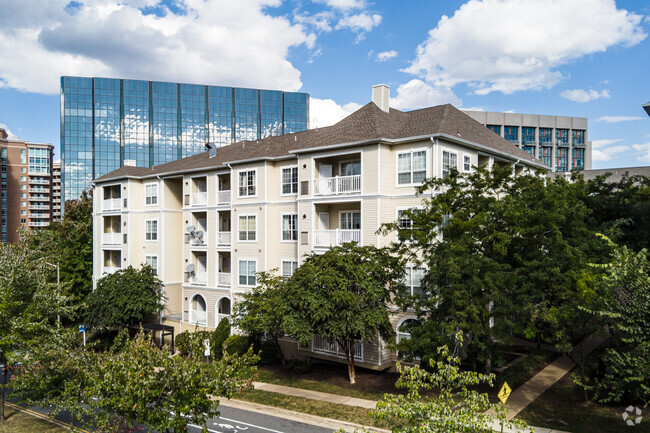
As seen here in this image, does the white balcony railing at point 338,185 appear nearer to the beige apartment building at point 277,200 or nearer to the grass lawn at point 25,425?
the beige apartment building at point 277,200

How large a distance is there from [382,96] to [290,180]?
7.84 m

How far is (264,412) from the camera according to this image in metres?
21.3

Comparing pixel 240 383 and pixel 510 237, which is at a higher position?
pixel 510 237

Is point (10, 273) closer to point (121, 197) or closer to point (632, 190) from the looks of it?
point (121, 197)

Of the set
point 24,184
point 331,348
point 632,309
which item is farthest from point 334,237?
point 24,184

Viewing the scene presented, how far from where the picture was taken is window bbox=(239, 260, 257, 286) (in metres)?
32.2

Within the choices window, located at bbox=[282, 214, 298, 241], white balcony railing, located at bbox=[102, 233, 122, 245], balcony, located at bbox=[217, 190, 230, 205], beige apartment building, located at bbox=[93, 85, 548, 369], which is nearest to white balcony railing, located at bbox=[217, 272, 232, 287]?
beige apartment building, located at bbox=[93, 85, 548, 369]

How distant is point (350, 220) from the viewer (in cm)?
2828

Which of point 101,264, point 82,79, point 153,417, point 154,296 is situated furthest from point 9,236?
point 153,417

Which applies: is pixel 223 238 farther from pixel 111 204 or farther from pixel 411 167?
pixel 411 167

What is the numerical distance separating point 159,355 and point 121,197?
32.1m

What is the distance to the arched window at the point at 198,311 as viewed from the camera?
118 feet

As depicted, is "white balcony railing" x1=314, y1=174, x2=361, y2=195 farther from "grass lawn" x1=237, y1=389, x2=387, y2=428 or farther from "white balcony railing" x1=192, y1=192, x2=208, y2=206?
"white balcony railing" x1=192, y1=192, x2=208, y2=206

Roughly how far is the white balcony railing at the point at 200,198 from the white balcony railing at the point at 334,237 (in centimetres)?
1262
